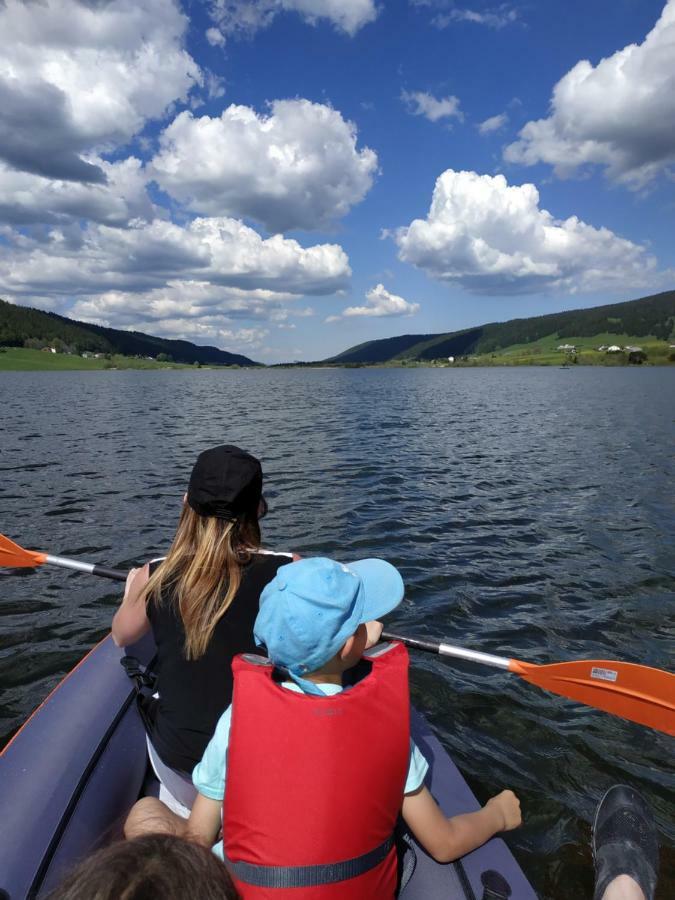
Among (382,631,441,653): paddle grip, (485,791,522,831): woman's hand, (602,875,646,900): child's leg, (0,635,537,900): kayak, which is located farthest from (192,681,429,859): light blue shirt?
(382,631,441,653): paddle grip

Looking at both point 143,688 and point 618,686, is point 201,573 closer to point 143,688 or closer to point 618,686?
point 143,688

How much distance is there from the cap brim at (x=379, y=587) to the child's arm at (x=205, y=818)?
3.66 feet

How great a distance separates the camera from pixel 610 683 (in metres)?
4.96

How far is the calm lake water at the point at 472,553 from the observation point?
559 cm

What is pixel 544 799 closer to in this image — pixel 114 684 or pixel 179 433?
pixel 114 684

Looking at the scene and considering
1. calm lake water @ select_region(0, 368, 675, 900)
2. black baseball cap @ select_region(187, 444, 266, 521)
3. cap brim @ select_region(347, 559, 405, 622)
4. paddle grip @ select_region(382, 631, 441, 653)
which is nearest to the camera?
cap brim @ select_region(347, 559, 405, 622)

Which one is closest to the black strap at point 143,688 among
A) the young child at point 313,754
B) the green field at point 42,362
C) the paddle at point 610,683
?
the young child at point 313,754

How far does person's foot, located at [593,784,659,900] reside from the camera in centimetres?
355

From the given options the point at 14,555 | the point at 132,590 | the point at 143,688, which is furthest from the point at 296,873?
the point at 14,555

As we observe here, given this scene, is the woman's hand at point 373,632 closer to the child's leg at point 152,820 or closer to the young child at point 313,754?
the young child at point 313,754

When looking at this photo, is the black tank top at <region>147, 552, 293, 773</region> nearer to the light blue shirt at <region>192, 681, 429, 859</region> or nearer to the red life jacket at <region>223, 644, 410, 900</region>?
the light blue shirt at <region>192, 681, 429, 859</region>

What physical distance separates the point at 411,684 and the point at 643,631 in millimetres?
3670

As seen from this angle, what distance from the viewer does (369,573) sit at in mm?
3072

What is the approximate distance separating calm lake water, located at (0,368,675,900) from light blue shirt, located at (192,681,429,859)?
261 cm
